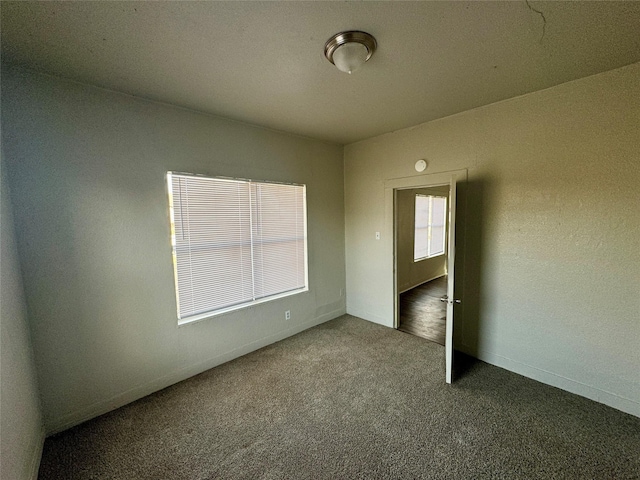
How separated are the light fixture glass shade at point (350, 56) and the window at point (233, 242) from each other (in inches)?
65.2

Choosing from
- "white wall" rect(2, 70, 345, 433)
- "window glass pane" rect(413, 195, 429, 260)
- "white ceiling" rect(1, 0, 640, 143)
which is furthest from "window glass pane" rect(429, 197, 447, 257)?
"white wall" rect(2, 70, 345, 433)

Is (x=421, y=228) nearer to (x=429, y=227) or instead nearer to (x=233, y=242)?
(x=429, y=227)

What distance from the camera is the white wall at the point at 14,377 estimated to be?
1.29m

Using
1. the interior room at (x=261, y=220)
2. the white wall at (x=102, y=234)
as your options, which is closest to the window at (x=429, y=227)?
the interior room at (x=261, y=220)

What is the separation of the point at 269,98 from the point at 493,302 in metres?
2.97

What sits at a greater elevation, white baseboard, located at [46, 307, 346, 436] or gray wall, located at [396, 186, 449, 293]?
gray wall, located at [396, 186, 449, 293]

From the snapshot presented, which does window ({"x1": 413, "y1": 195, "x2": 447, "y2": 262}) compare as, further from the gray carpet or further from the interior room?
the gray carpet

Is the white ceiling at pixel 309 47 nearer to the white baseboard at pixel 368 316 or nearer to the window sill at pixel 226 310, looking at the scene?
the window sill at pixel 226 310

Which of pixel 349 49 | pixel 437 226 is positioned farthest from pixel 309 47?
pixel 437 226

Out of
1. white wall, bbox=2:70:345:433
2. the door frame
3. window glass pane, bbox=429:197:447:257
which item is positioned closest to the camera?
white wall, bbox=2:70:345:433

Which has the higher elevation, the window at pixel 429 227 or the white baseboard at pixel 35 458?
the window at pixel 429 227

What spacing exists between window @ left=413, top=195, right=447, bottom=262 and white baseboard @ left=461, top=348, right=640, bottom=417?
3297mm

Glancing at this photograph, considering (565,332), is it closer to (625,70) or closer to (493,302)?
(493,302)

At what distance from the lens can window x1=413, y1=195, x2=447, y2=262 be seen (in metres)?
5.95
